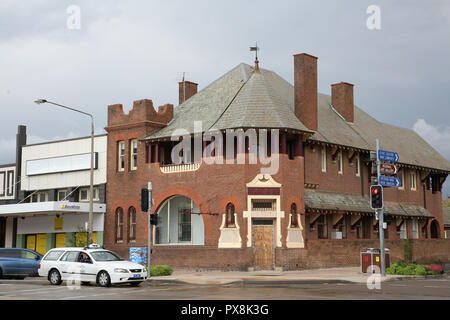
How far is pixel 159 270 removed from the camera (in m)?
27.8

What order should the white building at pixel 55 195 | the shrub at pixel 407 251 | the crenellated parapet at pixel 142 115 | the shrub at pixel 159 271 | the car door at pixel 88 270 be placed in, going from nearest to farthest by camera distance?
1. the car door at pixel 88 270
2. the shrub at pixel 159 271
3. the crenellated parapet at pixel 142 115
4. the white building at pixel 55 195
5. the shrub at pixel 407 251

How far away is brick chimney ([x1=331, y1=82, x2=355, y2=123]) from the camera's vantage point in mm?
43375

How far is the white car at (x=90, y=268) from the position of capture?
22.7 m

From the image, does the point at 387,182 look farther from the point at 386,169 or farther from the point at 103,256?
the point at 103,256

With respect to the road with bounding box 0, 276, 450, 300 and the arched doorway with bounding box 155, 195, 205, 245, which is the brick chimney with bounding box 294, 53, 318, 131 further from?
the road with bounding box 0, 276, 450, 300

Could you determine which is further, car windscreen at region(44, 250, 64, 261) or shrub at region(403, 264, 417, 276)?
shrub at region(403, 264, 417, 276)

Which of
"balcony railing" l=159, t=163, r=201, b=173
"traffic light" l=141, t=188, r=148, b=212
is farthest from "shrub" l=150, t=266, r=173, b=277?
"balcony railing" l=159, t=163, r=201, b=173

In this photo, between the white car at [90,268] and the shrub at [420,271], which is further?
the shrub at [420,271]

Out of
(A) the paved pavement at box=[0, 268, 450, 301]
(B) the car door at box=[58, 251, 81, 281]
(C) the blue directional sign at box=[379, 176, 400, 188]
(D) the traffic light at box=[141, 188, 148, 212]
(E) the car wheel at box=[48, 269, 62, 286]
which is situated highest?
(C) the blue directional sign at box=[379, 176, 400, 188]

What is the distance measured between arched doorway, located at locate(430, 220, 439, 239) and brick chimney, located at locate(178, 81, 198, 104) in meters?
21.3

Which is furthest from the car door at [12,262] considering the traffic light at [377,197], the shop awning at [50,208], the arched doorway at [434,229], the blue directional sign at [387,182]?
the arched doorway at [434,229]

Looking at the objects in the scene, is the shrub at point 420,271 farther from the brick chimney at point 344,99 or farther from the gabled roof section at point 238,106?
the brick chimney at point 344,99

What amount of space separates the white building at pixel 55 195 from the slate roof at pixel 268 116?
6.39m

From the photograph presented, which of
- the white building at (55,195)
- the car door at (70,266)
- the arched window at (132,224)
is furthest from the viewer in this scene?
the white building at (55,195)
